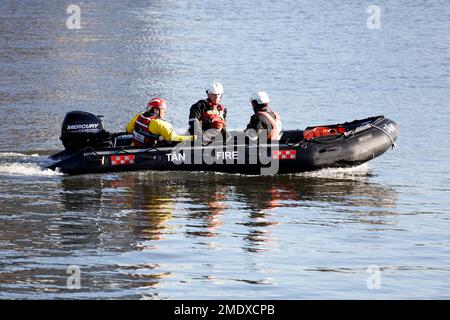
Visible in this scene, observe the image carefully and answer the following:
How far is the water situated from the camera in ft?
38.2

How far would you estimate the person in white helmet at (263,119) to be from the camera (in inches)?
660

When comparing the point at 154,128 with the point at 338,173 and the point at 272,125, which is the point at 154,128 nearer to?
the point at 272,125

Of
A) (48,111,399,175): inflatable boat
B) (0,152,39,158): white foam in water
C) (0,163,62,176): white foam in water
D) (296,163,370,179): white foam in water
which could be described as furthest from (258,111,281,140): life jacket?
(0,152,39,158): white foam in water

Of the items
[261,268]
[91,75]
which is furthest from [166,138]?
[91,75]

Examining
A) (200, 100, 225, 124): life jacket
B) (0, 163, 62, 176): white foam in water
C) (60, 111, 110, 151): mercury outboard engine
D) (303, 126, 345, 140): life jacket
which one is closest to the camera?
(0, 163, 62, 176): white foam in water

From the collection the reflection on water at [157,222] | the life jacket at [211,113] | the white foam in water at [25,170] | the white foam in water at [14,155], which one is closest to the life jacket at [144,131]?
the reflection on water at [157,222]

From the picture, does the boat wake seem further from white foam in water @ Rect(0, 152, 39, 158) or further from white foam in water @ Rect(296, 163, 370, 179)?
white foam in water @ Rect(296, 163, 370, 179)

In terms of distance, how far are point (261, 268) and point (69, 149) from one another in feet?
19.5

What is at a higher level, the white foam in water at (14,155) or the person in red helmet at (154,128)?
the person in red helmet at (154,128)

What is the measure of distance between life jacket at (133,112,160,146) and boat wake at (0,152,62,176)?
1.41 metres

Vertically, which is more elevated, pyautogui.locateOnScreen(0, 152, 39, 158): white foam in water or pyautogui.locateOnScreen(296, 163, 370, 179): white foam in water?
pyautogui.locateOnScreen(0, 152, 39, 158): white foam in water

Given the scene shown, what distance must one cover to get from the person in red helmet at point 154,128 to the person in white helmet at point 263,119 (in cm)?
103

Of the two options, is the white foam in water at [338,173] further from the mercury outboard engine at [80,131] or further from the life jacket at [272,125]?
the mercury outboard engine at [80,131]

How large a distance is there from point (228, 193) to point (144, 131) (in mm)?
1850
